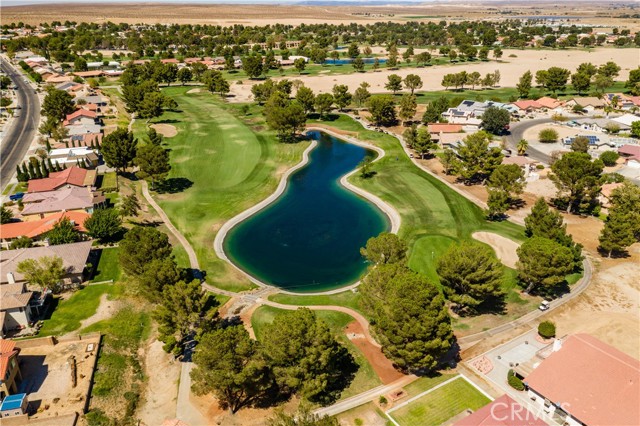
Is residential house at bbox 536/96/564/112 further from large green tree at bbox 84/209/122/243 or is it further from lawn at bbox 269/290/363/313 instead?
large green tree at bbox 84/209/122/243

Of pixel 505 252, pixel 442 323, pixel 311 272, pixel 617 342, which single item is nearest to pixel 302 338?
pixel 442 323

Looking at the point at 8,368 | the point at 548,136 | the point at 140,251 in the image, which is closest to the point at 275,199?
the point at 140,251

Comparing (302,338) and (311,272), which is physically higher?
(302,338)

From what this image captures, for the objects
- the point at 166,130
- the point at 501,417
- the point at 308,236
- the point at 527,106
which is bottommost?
the point at 308,236

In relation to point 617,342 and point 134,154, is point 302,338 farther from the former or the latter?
point 134,154

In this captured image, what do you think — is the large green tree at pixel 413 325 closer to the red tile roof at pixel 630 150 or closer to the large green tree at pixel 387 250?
the large green tree at pixel 387 250

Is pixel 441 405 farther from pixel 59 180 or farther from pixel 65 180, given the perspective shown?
pixel 59 180
